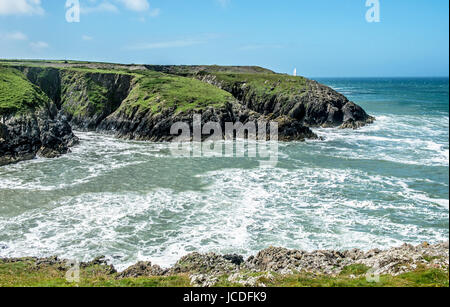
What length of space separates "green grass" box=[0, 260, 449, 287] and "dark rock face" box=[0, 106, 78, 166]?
1349 inches

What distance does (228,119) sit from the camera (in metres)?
75.0

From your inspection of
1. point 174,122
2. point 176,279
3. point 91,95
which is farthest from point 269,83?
point 176,279

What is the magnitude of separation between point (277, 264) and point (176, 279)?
21.0ft

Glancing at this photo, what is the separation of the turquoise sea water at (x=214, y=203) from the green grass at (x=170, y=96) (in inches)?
832

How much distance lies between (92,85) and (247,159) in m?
56.8

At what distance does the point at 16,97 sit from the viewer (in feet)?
201

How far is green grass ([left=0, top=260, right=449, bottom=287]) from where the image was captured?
15.7 m

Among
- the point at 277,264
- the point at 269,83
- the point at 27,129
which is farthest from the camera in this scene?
the point at 269,83

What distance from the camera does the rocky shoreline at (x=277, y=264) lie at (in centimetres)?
1798

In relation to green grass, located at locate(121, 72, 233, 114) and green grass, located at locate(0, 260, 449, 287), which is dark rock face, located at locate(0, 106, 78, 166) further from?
green grass, located at locate(0, 260, 449, 287)

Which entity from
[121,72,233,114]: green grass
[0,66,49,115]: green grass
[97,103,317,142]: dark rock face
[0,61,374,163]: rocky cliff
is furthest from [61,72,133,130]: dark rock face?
[0,66,49,115]: green grass

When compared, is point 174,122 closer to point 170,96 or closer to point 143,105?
point 143,105

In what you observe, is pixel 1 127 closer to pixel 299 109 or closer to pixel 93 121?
pixel 93 121
